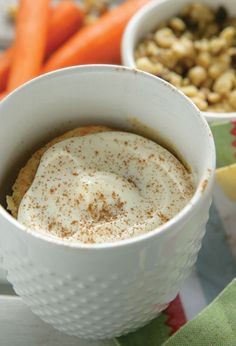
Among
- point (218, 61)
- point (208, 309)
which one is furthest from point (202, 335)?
point (218, 61)

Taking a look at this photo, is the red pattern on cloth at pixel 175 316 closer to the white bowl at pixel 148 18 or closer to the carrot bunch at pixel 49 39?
the white bowl at pixel 148 18

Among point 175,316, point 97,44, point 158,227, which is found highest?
point 158,227

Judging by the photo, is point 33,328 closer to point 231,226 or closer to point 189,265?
point 189,265

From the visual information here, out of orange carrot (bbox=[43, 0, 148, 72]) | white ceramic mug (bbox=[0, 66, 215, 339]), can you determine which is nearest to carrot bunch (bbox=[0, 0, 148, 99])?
orange carrot (bbox=[43, 0, 148, 72])

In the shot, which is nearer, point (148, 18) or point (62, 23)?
point (148, 18)

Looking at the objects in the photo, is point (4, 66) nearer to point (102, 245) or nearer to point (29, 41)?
point (29, 41)

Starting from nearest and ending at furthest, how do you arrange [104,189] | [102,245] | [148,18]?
[102,245], [104,189], [148,18]

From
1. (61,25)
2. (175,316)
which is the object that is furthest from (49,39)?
(175,316)

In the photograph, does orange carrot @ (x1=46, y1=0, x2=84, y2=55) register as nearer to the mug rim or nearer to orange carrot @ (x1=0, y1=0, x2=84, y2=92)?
orange carrot @ (x1=0, y1=0, x2=84, y2=92)
